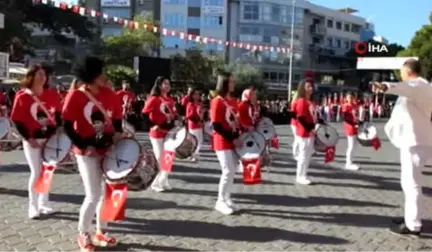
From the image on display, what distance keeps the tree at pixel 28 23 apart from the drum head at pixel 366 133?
26.5 meters

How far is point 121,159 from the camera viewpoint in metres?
5.68

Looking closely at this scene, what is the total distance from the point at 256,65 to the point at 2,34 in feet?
128

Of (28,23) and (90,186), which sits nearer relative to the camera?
(90,186)

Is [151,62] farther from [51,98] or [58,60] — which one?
[58,60]

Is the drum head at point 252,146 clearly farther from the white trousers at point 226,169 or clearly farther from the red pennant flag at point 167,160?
the red pennant flag at point 167,160

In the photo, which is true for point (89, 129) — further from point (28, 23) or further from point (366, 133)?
point (28, 23)

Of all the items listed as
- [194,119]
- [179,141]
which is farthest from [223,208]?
Answer: [194,119]

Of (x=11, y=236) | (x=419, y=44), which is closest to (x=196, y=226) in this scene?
(x=11, y=236)

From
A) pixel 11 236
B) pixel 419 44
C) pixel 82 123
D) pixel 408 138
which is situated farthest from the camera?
pixel 419 44

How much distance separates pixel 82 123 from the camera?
5.68 meters

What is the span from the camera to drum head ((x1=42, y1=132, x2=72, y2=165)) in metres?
7.02

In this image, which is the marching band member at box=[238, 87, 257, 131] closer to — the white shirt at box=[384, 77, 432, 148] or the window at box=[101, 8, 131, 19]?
the white shirt at box=[384, 77, 432, 148]

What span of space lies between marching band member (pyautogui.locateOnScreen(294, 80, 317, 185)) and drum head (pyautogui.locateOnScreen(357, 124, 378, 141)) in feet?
9.43

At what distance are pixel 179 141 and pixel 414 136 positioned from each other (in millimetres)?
3902
